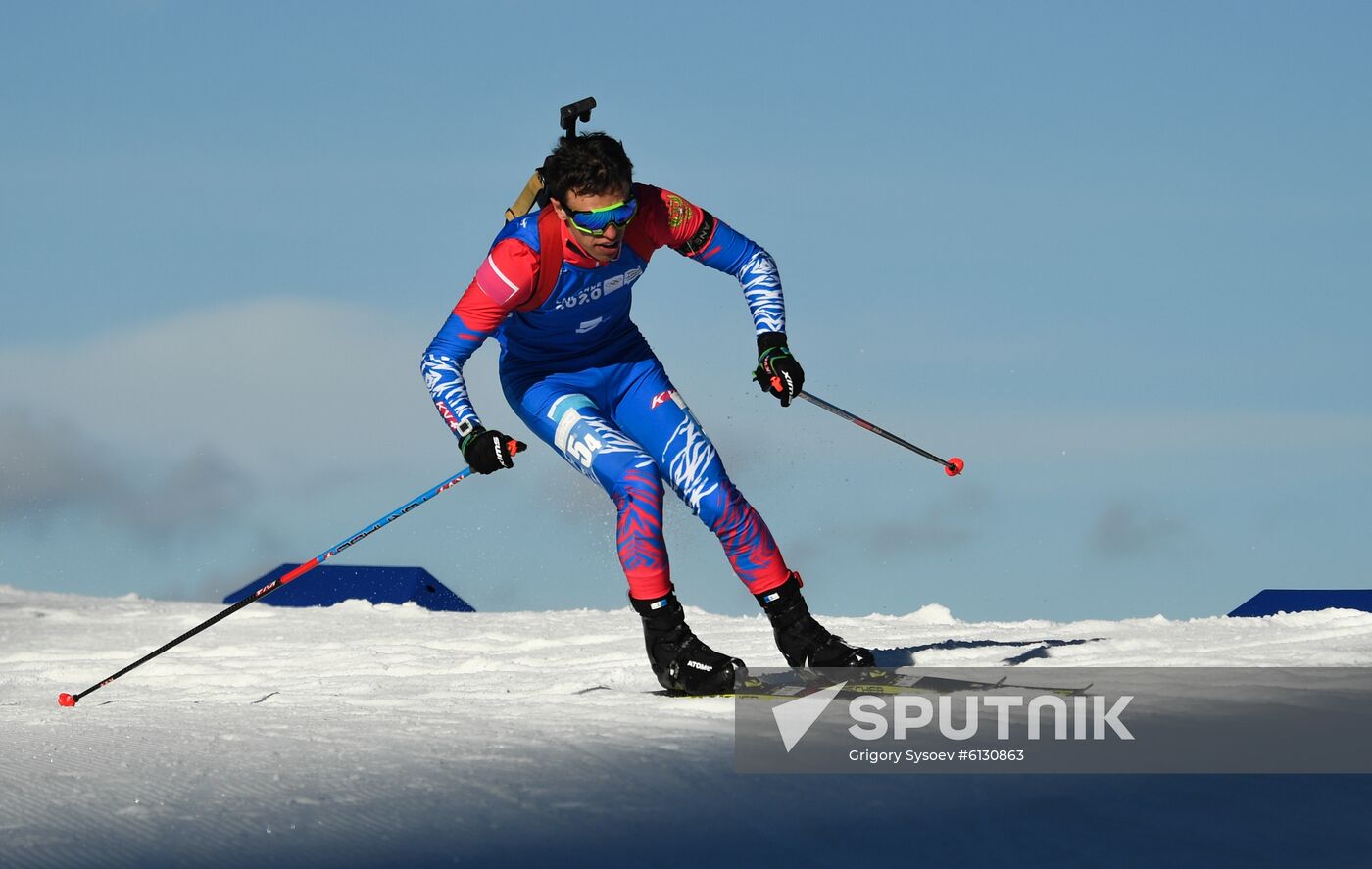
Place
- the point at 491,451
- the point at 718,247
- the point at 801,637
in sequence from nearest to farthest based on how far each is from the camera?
the point at 491,451
the point at 801,637
the point at 718,247

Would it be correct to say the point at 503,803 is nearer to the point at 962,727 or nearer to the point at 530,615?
the point at 962,727

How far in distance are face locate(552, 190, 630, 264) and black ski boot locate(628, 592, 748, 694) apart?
1.13m

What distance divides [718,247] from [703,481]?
0.92 meters

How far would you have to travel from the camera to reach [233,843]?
2.85 m

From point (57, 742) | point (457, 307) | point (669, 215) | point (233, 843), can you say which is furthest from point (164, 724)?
point (669, 215)

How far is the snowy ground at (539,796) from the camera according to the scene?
277cm

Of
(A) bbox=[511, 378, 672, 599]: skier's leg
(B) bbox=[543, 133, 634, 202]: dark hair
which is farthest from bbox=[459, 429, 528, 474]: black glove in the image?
(B) bbox=[543, 133, 634, 202]: dark hair

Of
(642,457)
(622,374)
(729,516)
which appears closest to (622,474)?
(642,457)

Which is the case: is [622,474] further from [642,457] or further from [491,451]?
[491,451]

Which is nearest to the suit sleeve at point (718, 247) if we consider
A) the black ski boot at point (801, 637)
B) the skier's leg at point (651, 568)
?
the skier's leg at point (651, 568)

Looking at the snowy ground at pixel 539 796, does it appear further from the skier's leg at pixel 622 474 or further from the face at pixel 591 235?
the face at pixel 591 235

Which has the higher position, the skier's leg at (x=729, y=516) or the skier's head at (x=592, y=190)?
the skier's head at (x=592, y=190)

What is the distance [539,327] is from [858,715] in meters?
1.77

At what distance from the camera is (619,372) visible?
17.3 ft
